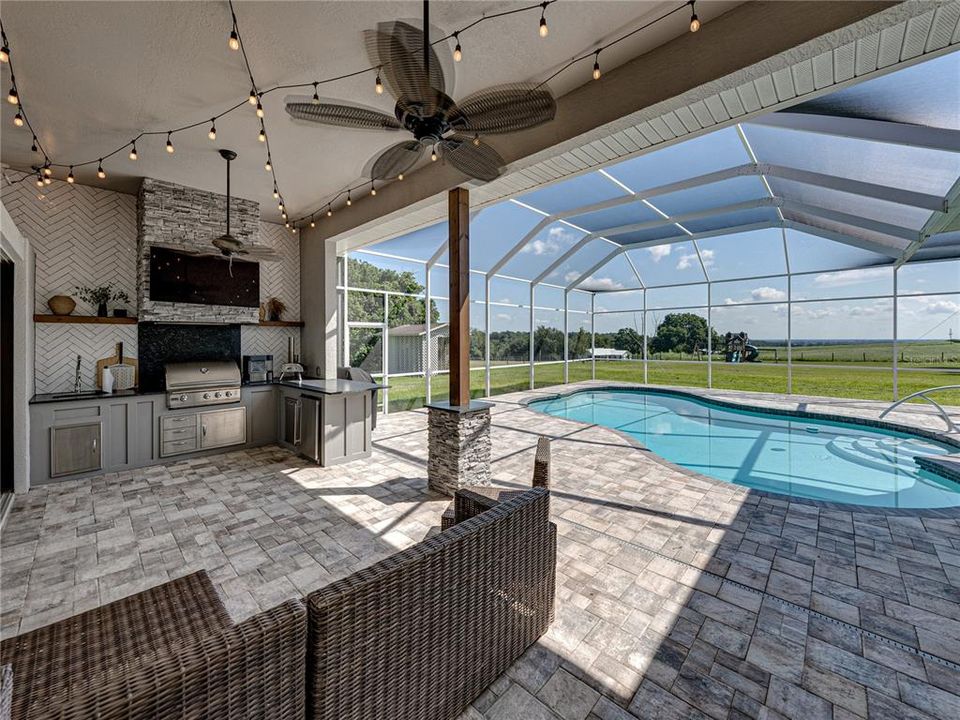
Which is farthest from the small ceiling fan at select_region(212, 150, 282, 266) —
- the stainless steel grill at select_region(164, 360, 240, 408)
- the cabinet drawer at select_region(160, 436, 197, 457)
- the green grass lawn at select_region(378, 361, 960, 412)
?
the green grass lawn at select_region(378, 361, 960, 412)

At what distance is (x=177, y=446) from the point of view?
17.4 ft

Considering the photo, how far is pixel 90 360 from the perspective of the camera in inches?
209

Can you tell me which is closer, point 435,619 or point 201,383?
point 435,619

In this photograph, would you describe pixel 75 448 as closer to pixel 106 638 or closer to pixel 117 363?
pixel 117 363

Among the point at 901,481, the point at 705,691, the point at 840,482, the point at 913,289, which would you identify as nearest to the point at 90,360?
the point at 705,691

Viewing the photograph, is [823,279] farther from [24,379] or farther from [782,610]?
[24,379]

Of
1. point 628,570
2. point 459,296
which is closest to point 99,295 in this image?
point 459,296

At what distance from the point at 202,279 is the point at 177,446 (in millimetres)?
2368

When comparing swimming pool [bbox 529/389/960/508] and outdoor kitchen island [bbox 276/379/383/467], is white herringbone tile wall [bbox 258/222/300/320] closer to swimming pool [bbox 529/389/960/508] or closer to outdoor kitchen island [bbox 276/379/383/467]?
outdoor kitchen island [bbox 276/379/383/467]

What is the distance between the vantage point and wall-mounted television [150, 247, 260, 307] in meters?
5.37

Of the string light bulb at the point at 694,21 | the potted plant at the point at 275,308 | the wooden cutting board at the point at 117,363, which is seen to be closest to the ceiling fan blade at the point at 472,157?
the string light bulb at the point at 694,21

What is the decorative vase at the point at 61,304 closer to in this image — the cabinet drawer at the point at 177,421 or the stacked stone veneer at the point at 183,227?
the stacked stone veneer at the point at 183,227

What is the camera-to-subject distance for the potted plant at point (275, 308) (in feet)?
22.8

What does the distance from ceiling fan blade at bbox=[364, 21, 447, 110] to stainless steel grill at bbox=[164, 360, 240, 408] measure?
5.20m
